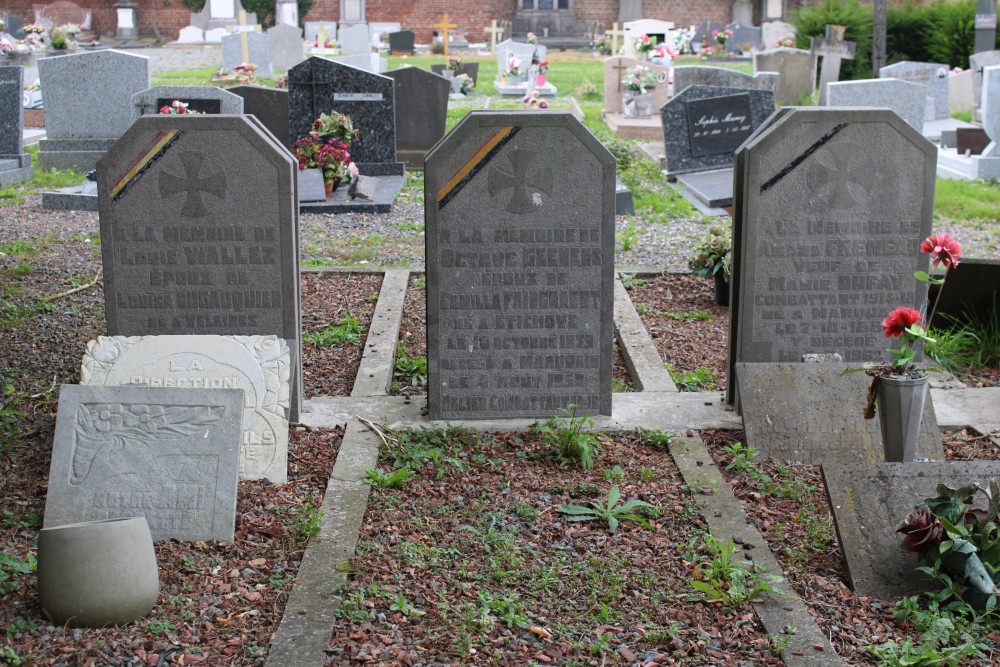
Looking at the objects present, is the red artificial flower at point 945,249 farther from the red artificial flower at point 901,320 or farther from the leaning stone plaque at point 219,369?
the leaning stone plaque at point 219,369

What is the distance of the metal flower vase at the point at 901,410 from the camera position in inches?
181

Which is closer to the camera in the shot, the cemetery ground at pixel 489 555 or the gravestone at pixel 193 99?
the cemetery ground at pixel 489 555

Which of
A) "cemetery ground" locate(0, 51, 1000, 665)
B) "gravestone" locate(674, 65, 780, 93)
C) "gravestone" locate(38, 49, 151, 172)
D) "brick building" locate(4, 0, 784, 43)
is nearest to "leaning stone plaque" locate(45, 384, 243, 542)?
"cemetery ground" locate(0, 51, 1000, 665)

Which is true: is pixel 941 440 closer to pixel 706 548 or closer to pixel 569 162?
pixel 706 548

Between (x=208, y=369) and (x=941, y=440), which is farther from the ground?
(x=208, y=369)

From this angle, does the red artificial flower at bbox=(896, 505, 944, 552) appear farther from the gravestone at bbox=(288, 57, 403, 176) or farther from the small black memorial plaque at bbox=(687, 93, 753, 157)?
the small black memorial plaque at bbox=(687, 93, 753, 157)

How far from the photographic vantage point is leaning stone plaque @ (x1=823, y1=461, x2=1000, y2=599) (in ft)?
12.4

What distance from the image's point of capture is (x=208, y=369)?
4863 mm

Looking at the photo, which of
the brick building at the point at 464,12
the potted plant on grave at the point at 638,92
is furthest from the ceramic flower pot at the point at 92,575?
the brick building at the point at 464,12

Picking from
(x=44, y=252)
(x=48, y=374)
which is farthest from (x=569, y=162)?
(x=44, y=252)

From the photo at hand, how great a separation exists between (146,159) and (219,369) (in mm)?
1107

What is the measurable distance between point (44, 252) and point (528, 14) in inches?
1214

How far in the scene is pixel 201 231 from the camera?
5246mm

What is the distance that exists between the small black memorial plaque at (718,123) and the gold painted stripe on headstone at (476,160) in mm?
8479
